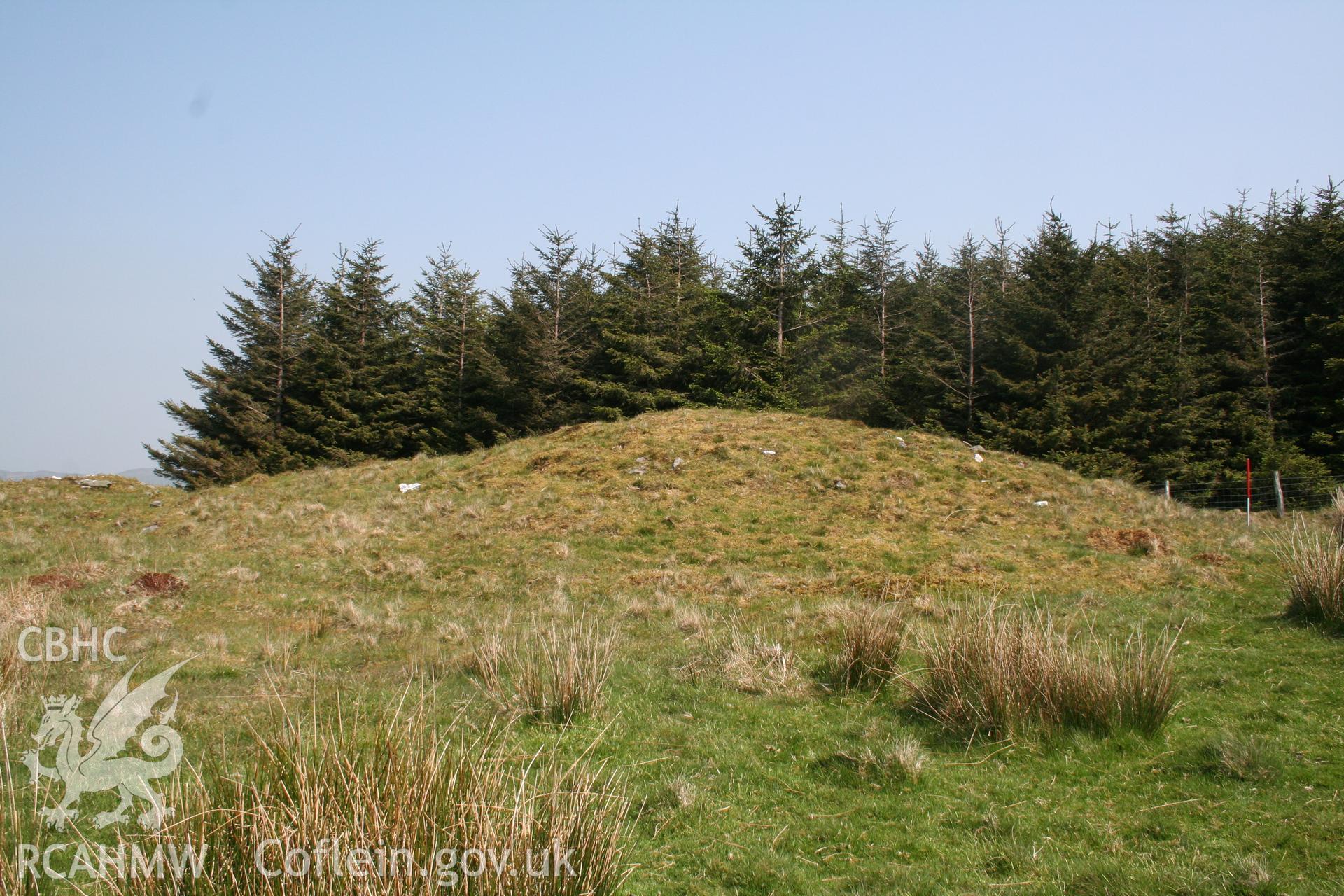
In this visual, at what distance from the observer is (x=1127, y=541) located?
16656 millimetres

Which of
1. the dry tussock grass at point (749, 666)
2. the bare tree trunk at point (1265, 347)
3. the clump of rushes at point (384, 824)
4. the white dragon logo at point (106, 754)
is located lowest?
the dry tussock grass at point (749, 666)

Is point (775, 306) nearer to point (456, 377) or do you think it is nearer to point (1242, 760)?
point (456, 377)

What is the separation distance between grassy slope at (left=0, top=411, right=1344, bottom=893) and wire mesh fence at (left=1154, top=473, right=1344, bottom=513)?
911cm

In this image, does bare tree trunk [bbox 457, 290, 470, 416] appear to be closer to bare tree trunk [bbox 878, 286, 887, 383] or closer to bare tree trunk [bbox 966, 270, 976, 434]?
bare tree trunk [bbox 878, 286, 887, 383]

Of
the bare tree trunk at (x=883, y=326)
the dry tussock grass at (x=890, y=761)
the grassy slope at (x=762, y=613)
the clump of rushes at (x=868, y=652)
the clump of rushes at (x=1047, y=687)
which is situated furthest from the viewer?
the bare tree trunk at (x=883, y=326)

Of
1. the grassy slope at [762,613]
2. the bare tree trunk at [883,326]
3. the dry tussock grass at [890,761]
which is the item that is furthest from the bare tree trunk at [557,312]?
the dry tussock grass at [890,761]

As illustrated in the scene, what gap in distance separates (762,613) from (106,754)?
9107 millimetres

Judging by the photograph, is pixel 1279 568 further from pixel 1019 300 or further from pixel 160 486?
pixel 160 486

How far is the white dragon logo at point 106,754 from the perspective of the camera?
4.90 meters

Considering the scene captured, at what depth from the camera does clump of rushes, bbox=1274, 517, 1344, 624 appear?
9336mm

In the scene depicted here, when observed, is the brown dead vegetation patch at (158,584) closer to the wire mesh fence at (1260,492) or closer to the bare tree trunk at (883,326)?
the wire mesh fence at (1260,492)

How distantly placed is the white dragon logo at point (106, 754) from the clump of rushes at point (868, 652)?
6.18m

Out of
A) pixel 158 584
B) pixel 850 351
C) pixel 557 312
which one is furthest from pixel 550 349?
pixel 158 584

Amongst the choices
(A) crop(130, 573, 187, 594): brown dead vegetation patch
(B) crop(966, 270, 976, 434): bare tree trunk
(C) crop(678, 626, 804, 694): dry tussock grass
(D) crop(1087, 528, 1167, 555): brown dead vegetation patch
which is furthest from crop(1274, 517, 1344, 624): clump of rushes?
(B) crop(966, 270, 976, 434): bare tree trunk
